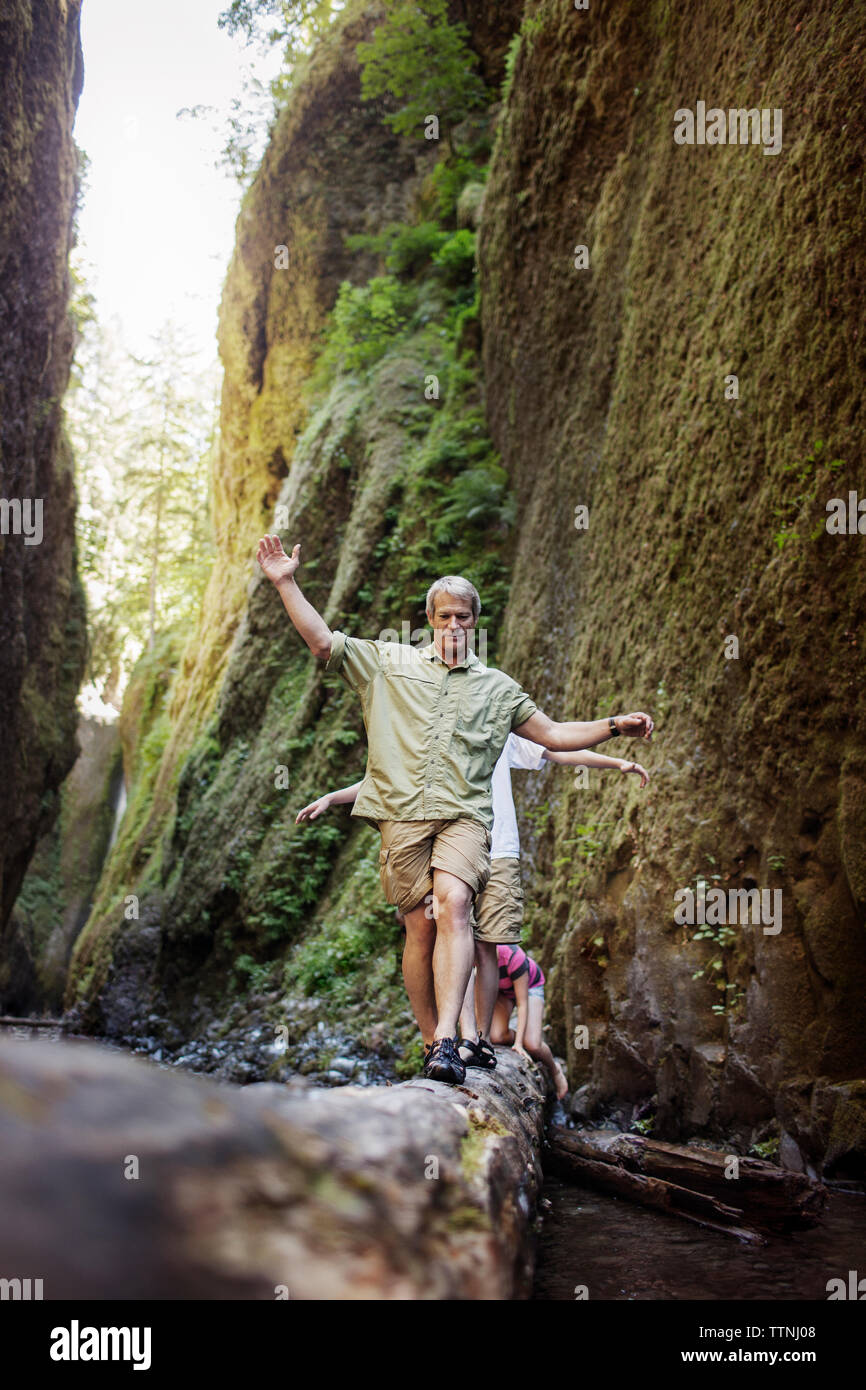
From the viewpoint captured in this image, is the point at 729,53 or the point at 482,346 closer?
the point at 729,53

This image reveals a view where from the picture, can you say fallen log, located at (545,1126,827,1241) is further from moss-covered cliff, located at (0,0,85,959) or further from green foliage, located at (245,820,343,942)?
moss-covered cliff, located at (0,0,85,959)

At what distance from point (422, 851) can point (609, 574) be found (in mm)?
5301

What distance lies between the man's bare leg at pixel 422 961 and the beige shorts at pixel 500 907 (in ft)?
3.28

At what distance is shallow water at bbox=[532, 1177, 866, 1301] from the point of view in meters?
3.49

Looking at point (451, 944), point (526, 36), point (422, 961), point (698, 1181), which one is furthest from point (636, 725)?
point (526, 36)

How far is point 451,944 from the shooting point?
13.8ft

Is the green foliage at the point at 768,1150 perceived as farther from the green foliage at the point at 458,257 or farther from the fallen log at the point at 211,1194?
the green foliage at the point at 458,257

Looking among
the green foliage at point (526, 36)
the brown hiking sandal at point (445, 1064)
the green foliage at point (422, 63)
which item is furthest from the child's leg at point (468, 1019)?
the green foliage at point (422, 63)

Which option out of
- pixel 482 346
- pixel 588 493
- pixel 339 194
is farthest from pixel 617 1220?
pixel 339 194

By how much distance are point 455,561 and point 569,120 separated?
218 inches

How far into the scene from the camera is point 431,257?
18.7m

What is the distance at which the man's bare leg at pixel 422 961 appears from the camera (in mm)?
4449
